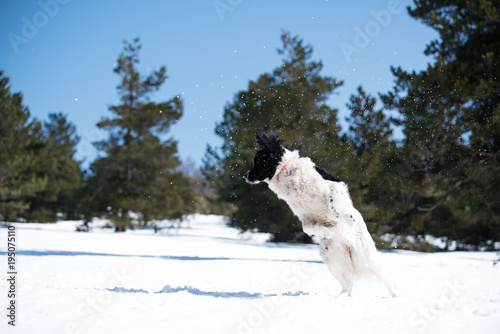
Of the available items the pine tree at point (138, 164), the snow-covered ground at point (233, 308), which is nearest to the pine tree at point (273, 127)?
the pine tree at point (138, 164)

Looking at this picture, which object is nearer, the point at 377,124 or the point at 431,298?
the point at 431,298

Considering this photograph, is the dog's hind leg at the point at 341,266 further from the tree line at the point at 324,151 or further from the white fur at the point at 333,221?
the tree line at the point at 324,151

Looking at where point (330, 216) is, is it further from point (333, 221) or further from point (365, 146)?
point (365, 146)

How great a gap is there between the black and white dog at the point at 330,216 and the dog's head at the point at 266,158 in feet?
0.05

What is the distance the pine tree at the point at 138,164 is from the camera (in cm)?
2564

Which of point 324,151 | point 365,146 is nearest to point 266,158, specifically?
point 324,151

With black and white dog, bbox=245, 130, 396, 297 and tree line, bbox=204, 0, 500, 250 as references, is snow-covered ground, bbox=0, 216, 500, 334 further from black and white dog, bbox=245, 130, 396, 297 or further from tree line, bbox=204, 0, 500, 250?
→ tree line, bbox=204, 0, 500, 250

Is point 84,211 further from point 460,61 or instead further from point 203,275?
point 460,61

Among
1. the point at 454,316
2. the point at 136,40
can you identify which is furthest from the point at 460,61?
the point at 136,40

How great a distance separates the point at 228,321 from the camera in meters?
4.05

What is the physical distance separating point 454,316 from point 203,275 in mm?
5419

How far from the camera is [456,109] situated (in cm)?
1007

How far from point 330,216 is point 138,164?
2271 cm

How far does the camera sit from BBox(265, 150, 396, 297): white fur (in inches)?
220
